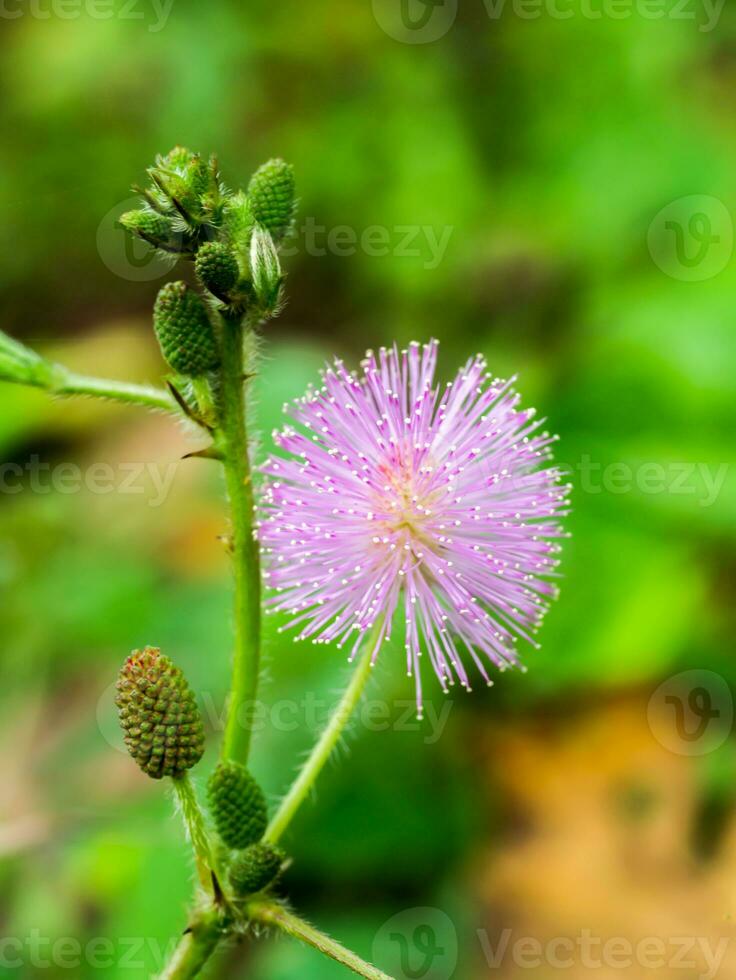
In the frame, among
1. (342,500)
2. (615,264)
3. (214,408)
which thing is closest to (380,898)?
(342,500)

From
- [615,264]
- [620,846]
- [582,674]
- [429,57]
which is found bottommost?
[620,846]

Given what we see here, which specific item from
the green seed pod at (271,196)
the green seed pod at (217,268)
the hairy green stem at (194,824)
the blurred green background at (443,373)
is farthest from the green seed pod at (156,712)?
the blurred green background at (443,373)

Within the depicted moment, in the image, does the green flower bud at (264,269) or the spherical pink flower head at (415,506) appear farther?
the spherical pink flower head at (415,506)

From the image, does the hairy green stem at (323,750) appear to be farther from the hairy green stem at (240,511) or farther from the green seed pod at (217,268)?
the green seed pod at (217,268)

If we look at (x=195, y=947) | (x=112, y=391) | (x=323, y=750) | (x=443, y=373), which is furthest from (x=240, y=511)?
(x=443, y=373)

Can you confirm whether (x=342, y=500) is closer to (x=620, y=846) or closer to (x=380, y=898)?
(x=380, y=898)
